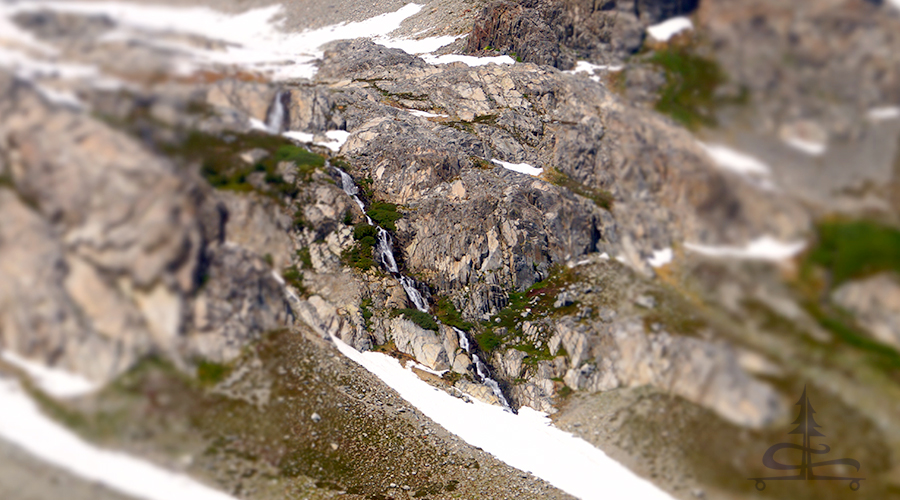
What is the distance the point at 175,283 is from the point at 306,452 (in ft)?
30.0

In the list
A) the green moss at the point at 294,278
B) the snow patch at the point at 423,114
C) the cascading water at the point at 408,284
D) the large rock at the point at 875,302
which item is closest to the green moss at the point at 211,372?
the green moss at the point at 294,278

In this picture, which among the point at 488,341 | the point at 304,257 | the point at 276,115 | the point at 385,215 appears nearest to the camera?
the point at 276,115

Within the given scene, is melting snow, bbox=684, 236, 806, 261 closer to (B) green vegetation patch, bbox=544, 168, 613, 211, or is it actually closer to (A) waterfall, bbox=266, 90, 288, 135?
(B) green vegetation patch, bbox=544, 168, 613, 211

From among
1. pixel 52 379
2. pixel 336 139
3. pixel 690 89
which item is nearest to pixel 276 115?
pixel 52 379

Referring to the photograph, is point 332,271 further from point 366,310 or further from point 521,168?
point 521,168

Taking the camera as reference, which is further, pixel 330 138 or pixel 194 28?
pixel 330 138

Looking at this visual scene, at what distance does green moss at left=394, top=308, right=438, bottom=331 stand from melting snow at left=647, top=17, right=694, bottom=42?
18.8 m

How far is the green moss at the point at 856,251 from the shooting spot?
13070 millimetres

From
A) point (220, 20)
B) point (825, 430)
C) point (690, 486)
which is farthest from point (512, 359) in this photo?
point (220, 20)

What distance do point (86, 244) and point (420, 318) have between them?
18558 millimetres

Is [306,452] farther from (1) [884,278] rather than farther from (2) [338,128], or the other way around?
(2) [338,128]

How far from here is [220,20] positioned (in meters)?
19.8

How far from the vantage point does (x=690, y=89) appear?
53.1ft

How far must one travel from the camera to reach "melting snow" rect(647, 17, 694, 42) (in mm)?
16109
